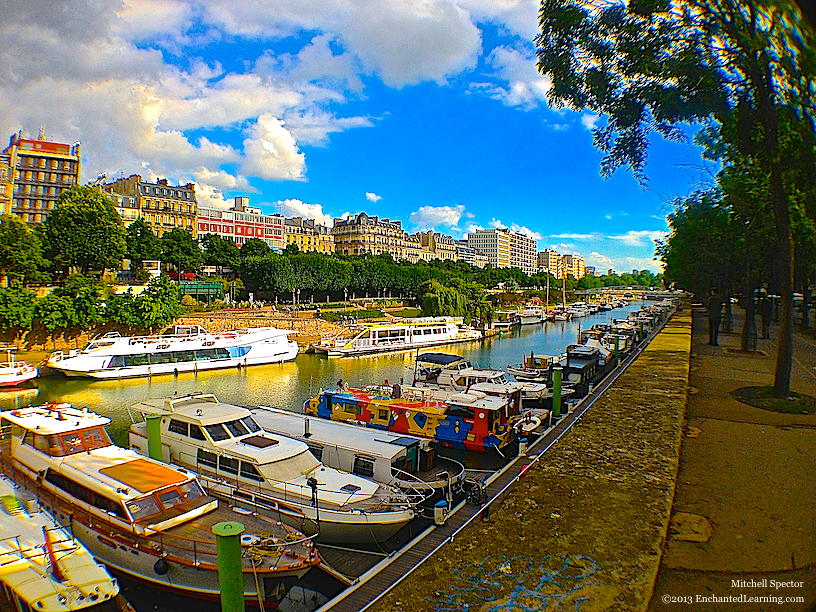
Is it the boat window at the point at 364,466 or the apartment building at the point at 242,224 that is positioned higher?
the apartment building at the point at 242,224

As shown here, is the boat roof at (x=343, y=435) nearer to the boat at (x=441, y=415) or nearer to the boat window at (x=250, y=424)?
the boat window at (x=250, y=424)

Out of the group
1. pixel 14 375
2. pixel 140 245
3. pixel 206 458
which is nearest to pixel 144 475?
pixel 206 458

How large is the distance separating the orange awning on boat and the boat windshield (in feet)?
5.40

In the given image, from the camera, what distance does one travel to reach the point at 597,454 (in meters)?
6.04

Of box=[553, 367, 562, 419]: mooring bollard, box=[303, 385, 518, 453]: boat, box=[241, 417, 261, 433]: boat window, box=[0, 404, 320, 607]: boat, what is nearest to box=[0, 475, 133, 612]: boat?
box=[0, 404, 320, 607]: boat

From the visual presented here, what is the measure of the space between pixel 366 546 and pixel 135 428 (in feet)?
23.2

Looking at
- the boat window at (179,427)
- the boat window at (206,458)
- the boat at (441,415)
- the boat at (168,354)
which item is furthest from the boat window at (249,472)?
the boat at (168,354)

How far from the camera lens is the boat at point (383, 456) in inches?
426

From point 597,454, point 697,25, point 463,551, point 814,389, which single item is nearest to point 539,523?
point 463,551

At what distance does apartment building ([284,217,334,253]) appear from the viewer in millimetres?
95250

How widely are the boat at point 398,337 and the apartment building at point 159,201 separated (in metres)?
40.5

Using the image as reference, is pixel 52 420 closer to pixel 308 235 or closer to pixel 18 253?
pixel 18 253

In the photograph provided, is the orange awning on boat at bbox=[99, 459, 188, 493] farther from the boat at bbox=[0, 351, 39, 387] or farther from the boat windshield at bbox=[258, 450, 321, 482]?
the boat at bbox=[0, 351, 39, 387]

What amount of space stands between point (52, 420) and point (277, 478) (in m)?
4.99
